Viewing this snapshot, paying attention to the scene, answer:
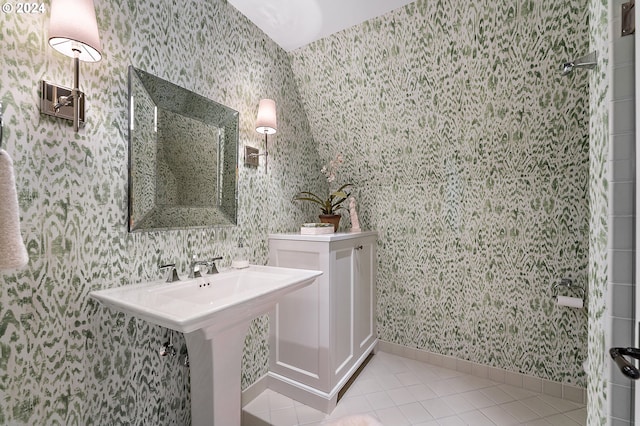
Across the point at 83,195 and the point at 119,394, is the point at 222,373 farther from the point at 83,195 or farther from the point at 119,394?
the point at 83,195

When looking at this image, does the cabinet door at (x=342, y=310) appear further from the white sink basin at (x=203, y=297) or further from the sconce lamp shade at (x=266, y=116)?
the sconce lamp shade at (x=266, y=116)

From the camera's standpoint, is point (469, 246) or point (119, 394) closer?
point (119, 394)

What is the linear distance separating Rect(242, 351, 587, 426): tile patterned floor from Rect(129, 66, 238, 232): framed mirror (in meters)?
1.24

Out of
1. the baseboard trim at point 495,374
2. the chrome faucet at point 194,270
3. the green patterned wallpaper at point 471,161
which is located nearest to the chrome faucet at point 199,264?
the chrome faucet at point 194,270

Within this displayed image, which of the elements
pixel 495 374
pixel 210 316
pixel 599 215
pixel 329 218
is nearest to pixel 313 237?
pixel 329 218

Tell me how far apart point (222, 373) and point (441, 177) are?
2043 millimetres

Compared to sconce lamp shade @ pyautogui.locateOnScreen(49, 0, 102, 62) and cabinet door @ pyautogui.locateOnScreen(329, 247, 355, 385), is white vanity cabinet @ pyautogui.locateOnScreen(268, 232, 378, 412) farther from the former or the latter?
sconce lamp shade @ pyautogui.locateOnScreen(49, 0, 102, 62)

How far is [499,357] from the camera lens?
2.11 metres

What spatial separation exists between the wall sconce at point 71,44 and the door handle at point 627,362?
5.62ft

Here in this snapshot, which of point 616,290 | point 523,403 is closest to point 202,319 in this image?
point 616,290

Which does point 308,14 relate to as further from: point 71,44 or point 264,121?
point 71,44

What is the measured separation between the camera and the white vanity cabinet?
5.71ft

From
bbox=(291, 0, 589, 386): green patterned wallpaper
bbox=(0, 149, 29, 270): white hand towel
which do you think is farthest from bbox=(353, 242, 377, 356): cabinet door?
bbox=(0, 149, 29, 270): white hand towel

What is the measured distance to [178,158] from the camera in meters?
1.40
